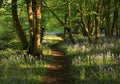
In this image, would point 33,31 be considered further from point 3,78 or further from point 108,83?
point 108,83

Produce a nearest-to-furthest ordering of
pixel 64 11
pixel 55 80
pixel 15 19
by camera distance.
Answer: pixel 55 80, pixel 15 19, pixel 64 11

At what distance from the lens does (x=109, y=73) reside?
9648mm

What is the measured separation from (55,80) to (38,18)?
5756 millimetres

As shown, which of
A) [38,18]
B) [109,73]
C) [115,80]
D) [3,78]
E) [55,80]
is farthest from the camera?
[38,18]

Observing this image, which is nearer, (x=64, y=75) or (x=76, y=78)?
(x=76, y=78)

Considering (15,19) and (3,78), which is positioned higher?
(15,19)

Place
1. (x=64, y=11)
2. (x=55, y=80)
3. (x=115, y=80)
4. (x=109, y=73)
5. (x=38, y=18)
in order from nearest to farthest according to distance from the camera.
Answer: (x=115, y=80) < (x=109, y=73) < (x=55, y=80) < (x=38, y=18) < (x=64, y=11)

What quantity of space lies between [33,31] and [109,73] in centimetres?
781

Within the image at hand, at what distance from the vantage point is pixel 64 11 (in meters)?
31.3

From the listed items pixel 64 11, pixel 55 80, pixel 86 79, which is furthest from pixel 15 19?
pixel 64 11

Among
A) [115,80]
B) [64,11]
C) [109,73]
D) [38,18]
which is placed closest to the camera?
[115,80]

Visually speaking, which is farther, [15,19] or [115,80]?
[15,19]

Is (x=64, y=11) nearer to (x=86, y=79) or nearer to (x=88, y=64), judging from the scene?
(x=88, y=64)

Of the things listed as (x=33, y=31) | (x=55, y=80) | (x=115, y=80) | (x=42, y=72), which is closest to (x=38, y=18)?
(x=33, y=31)
